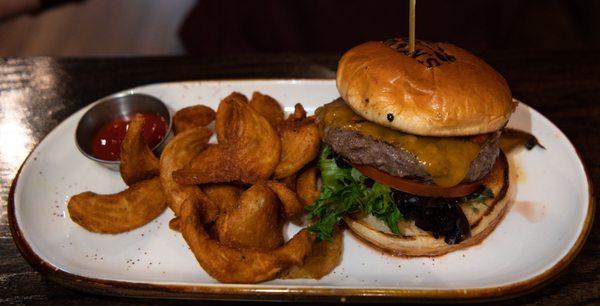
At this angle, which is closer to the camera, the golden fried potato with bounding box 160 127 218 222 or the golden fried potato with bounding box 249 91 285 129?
the golden fried potato with bounding box 160 127 218 222

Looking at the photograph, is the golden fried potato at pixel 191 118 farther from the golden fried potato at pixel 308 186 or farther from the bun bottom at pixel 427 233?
the bun bottom at pixel 427 233

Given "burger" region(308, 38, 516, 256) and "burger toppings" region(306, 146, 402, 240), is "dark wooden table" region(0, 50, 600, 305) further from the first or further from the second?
"burger toppings" region(306, 146, 402, 240)

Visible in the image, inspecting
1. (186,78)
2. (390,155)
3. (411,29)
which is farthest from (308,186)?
(186,78)

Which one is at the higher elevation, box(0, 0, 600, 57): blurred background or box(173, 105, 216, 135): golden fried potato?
box(173, 105, 216, 135): golden fried potato

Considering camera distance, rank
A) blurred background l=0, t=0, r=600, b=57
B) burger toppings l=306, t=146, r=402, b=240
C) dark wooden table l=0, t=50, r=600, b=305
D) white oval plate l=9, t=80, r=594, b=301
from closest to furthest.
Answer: white oval plate l=9, t=80, r=594, b=301 < burger toppings l=306, t=146, r=402, b=240 < dark wooden table l=0, t=50, r=600, b=305 < blurred background l=0, t=0, r=600, b=57

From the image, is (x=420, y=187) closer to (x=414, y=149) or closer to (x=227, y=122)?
(x=414, y=149)

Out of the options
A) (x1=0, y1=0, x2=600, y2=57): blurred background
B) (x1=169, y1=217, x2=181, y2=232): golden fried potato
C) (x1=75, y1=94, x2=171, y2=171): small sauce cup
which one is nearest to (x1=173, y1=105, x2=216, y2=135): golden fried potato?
(x1=75, y1=94, x2=171, y2=171): small sauce cup
